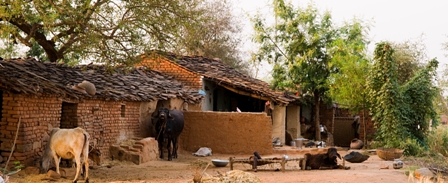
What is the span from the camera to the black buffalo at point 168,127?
18406 millimetres

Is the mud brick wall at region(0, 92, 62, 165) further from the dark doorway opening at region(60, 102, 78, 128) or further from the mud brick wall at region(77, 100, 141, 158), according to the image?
the mud brick wall at region(77, 100, 141, 158)

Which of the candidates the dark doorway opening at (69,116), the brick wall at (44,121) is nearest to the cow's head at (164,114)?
the brick wall at (44,121)

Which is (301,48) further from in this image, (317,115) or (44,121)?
(44,121)

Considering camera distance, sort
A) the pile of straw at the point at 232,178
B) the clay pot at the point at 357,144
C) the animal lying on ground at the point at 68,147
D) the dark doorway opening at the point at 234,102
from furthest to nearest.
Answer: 1. the dark doorway opening at the point at 234,102
2. the clay pot at the point at 357,144
3. the animal lying on ground at the point at 68,147
4. the pile of straw at the point at 232,178

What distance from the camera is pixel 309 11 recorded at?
2681 centimetres

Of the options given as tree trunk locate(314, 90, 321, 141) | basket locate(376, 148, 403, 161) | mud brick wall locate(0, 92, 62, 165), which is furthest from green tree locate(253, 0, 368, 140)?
mud brick wall locate(0, 92, 62, 165)

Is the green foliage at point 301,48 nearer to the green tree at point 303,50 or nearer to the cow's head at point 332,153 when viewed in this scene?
the green tree at point 303,50

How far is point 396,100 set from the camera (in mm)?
21938

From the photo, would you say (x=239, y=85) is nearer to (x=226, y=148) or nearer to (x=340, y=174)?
(x=226, y=148)

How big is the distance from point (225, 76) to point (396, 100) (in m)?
7.25

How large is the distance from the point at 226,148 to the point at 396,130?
20.7 feet

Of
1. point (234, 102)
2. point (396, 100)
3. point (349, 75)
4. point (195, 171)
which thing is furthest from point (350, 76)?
point (195, 171)

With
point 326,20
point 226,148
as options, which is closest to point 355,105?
point 326,20

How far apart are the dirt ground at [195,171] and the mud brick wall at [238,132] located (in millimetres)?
2992
